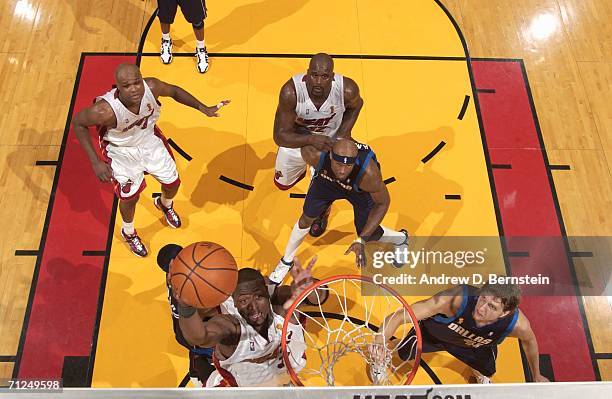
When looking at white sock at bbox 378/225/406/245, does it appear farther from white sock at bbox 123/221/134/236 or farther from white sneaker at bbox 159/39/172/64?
white sneaker at bbox 159/39/172/64

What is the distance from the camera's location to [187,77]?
19.6 ft

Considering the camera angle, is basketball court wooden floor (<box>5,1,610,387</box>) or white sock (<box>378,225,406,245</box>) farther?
white sock (<box>378,225,406,245</box>)

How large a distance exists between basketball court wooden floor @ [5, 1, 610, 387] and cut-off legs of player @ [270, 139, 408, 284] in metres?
0.38

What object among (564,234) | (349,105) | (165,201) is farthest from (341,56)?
(564,234)

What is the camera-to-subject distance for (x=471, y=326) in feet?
12.7

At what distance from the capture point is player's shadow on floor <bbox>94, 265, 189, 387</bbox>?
443 cm

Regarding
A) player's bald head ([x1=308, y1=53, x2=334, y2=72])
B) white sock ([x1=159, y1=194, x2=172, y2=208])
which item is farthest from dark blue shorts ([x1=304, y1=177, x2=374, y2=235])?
white sock ([x1=159, y1=194, x2=172, y2=208])

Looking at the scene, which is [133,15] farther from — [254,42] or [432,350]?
[432,350]

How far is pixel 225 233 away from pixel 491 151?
255 centimetres

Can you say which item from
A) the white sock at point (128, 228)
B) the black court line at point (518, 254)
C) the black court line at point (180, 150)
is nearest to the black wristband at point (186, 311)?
the white sock at point (128, 228)

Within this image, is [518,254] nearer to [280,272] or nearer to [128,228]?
[280,272]

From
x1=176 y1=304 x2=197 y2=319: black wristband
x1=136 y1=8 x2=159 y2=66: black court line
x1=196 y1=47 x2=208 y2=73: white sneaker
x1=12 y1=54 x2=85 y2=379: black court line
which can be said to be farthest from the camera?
x1=136 y1=8 x2=159 y2=66: black court line

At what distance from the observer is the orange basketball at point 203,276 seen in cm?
344

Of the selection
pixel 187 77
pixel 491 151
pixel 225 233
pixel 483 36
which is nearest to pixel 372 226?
pixel 225 233
